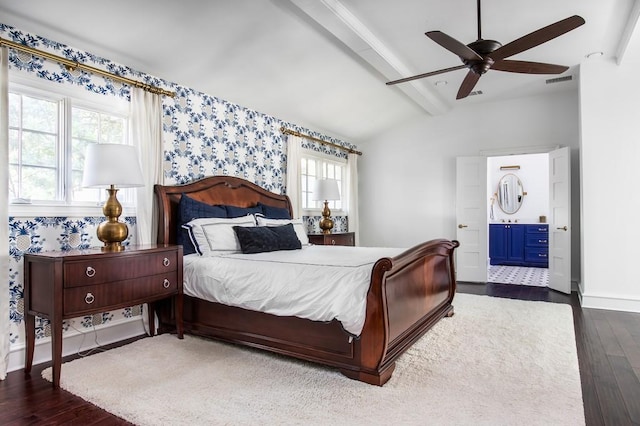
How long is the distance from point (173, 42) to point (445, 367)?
3414 mm

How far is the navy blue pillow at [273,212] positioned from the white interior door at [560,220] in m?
3.87

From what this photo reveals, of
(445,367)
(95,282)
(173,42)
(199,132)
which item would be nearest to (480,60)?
(445,367)

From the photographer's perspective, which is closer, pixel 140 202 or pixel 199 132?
pixel 140 202

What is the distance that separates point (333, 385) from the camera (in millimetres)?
2393

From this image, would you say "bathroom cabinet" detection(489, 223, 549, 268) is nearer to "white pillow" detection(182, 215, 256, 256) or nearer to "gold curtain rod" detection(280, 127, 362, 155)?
"gold curtain rod" detection(280, 127, 362, 155)

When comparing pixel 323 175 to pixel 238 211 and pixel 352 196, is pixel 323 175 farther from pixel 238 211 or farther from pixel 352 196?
pixel 238 211

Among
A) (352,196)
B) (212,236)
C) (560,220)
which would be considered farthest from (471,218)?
(212,236)

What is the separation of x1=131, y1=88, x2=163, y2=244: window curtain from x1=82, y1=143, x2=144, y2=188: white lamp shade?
631mm

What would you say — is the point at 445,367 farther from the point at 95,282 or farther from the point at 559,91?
the point at 559,91

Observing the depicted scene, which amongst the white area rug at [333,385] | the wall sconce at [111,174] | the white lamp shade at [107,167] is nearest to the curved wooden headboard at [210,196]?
the wall sconce at [111,174]

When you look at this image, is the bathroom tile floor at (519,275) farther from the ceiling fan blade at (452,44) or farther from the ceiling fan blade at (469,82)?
the ceiling fan blade at (452,44)

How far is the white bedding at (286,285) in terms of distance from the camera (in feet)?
7.99

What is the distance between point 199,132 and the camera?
13.9 ft

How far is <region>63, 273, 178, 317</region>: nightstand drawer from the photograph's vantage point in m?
2.50
